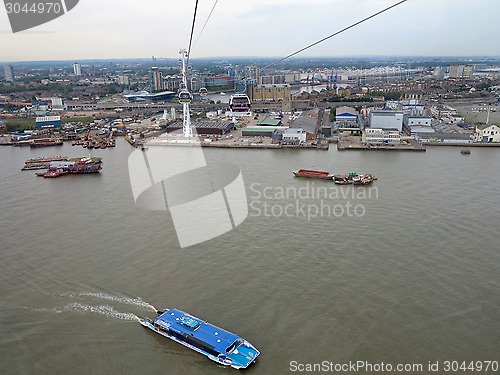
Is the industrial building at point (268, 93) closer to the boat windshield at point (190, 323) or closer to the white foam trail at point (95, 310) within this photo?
the white foam trail at point (95, 310)

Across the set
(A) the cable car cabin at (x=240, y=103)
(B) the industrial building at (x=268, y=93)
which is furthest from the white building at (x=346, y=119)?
(B) the industrial building at (x=268, y=93)

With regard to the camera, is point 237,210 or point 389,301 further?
point 237,210

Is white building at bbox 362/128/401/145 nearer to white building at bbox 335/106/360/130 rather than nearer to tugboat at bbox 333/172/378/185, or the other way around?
white building at bbox 335/106/360/130

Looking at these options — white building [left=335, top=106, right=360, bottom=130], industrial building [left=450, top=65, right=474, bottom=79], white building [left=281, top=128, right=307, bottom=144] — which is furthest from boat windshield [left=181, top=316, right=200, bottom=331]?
industrial building [left=450, top=65, right=474, bottom=79]

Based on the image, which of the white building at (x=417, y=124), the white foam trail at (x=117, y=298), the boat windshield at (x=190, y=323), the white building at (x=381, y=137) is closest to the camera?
the boat windshield at (x=190, y=323)

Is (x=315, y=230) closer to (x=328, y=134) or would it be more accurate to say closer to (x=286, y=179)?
(x=286, y=179)

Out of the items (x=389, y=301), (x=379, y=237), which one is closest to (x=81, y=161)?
(x=379, y=237)
